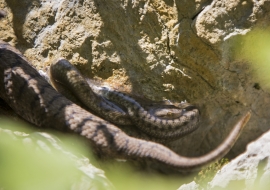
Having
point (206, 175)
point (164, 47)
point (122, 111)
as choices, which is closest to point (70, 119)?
point (122, 111)

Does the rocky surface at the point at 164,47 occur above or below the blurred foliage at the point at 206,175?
above

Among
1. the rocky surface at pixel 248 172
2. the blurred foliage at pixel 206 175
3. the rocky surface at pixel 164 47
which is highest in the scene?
the rocky surface at pixel 164 47

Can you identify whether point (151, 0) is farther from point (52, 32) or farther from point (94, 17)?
point (52, 32)

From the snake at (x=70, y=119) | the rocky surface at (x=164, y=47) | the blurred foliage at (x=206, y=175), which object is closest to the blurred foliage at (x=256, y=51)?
the rocky surface at (x=164, y=47)

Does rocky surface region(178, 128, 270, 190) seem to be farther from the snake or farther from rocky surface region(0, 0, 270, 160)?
rocky surface region(0, 0, 270, 160)

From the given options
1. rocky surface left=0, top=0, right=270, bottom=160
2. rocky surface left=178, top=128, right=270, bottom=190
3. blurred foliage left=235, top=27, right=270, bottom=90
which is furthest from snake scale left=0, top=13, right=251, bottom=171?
blurred foliage left=235, top=27, right=270, bottom=90

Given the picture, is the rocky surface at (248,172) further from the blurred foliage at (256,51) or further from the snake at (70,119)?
the blurred foliage at (256,51)
